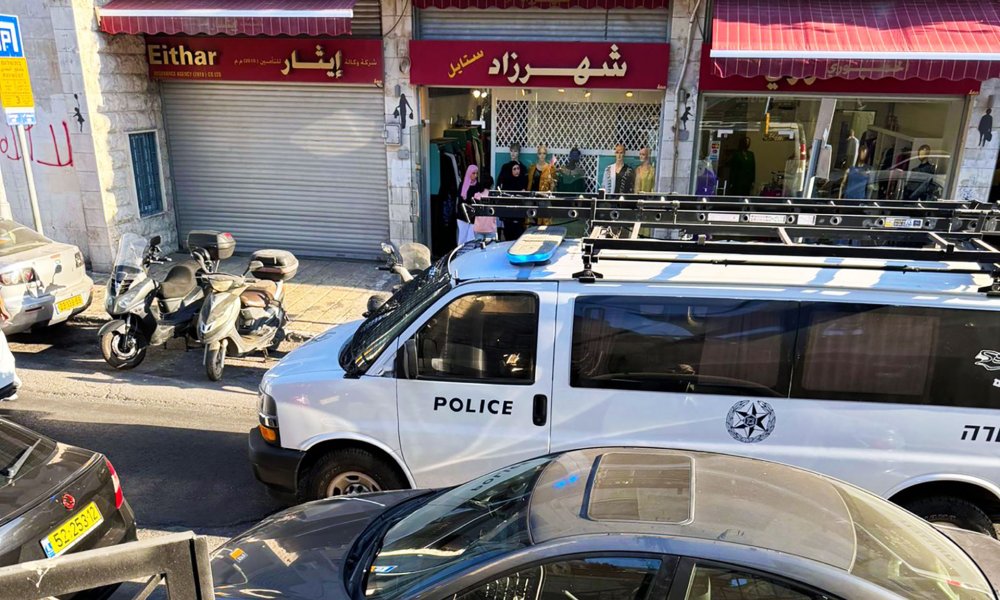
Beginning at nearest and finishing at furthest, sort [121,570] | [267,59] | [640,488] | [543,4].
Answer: [121,570] < [640,488] < [543,4] < [267,59]

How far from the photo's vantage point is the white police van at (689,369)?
A: 4.38 meters

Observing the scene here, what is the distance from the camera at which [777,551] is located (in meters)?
2.75

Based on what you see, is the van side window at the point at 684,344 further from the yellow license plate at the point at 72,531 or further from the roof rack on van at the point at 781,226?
the yellow license plate at the point at 72,531

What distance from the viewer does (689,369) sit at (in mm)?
4527

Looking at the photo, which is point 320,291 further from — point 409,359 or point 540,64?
point 409,359

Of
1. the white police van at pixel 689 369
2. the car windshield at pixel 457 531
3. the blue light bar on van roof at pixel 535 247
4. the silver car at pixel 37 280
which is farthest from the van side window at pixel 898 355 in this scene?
the silver car at pixel 37 280

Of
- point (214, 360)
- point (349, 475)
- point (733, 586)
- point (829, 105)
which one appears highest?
point (829, 105)

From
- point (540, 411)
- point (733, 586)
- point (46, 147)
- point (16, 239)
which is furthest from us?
point (46, 147)

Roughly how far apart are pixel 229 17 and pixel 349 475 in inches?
332

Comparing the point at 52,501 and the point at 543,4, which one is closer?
the point at 52,501

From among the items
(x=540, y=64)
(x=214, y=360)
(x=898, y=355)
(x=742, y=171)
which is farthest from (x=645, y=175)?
(x=898, y=355)

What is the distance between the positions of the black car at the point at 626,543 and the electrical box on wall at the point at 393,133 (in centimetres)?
878

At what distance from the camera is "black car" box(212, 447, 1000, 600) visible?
2729 mm

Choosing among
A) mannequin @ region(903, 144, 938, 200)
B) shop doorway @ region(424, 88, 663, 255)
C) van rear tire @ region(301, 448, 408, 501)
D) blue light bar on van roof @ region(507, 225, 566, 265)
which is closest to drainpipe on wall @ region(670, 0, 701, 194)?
shop doorway @ region(424, 88, 663, 255)
